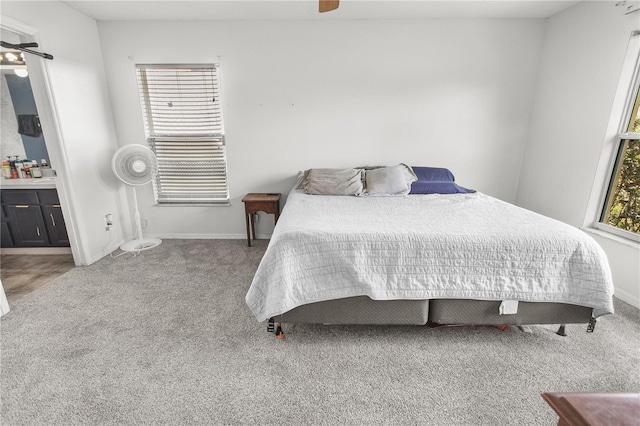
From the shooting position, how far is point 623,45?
219 centimetres

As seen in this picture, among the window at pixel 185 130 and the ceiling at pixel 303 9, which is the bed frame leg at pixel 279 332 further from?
the ceiling at pixel 303 9

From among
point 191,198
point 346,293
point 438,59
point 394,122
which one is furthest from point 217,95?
point 346,293

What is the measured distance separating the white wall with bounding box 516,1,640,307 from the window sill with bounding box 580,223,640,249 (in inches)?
0.9

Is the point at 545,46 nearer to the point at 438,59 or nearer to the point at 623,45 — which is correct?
the point at 623,45

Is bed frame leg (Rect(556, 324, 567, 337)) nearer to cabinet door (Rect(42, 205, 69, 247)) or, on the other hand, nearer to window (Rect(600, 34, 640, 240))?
window (Rect(600, 34, 640, 240))

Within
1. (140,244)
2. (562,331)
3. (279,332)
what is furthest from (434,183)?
(140,244)

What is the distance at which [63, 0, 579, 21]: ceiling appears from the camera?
8.42 feet

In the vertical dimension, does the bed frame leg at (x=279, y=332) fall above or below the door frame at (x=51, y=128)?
below

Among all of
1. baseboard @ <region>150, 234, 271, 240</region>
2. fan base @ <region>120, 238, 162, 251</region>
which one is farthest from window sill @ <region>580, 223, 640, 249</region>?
fan base @ <region>120, 238, 162, 251</region>

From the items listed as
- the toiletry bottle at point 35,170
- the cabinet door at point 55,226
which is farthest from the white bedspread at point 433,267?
the toiletry bottle at point 35,170

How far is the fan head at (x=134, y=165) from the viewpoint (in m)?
2.88

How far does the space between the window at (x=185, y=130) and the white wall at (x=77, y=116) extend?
0.42 metres

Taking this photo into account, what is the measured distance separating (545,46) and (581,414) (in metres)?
3.72

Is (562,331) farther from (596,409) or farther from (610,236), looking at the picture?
(596,409)
